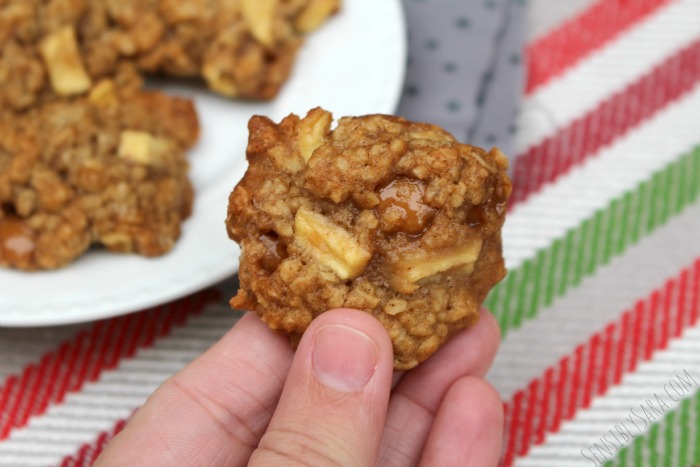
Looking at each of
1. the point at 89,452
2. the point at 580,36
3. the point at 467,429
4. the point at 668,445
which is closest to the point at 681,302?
the point at 668,445

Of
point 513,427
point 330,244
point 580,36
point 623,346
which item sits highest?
point 330,244

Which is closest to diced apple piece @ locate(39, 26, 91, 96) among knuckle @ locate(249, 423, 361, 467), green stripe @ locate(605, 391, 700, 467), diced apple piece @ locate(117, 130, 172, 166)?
diced apple piece @ locate(117, 130, 172, 166)

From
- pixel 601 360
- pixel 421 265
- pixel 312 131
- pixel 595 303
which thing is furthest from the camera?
pixel 595 303

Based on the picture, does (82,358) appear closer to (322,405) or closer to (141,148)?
(141,148)

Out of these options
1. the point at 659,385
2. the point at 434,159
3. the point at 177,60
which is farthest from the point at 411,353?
the point at 177,60

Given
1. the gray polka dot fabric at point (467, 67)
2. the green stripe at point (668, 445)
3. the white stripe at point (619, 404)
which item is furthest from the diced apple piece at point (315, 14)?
the green stripe at point (668, 445)

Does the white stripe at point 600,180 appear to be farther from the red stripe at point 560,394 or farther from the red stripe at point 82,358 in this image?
the red stripe at point 82,358

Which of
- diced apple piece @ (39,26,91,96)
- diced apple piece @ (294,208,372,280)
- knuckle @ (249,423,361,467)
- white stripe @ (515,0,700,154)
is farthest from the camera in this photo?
white stripe @ (515,0,700,154)

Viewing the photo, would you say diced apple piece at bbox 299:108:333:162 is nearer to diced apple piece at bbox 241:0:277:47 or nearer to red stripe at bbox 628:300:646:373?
diced apple piece at bbox 241:0:277:47
